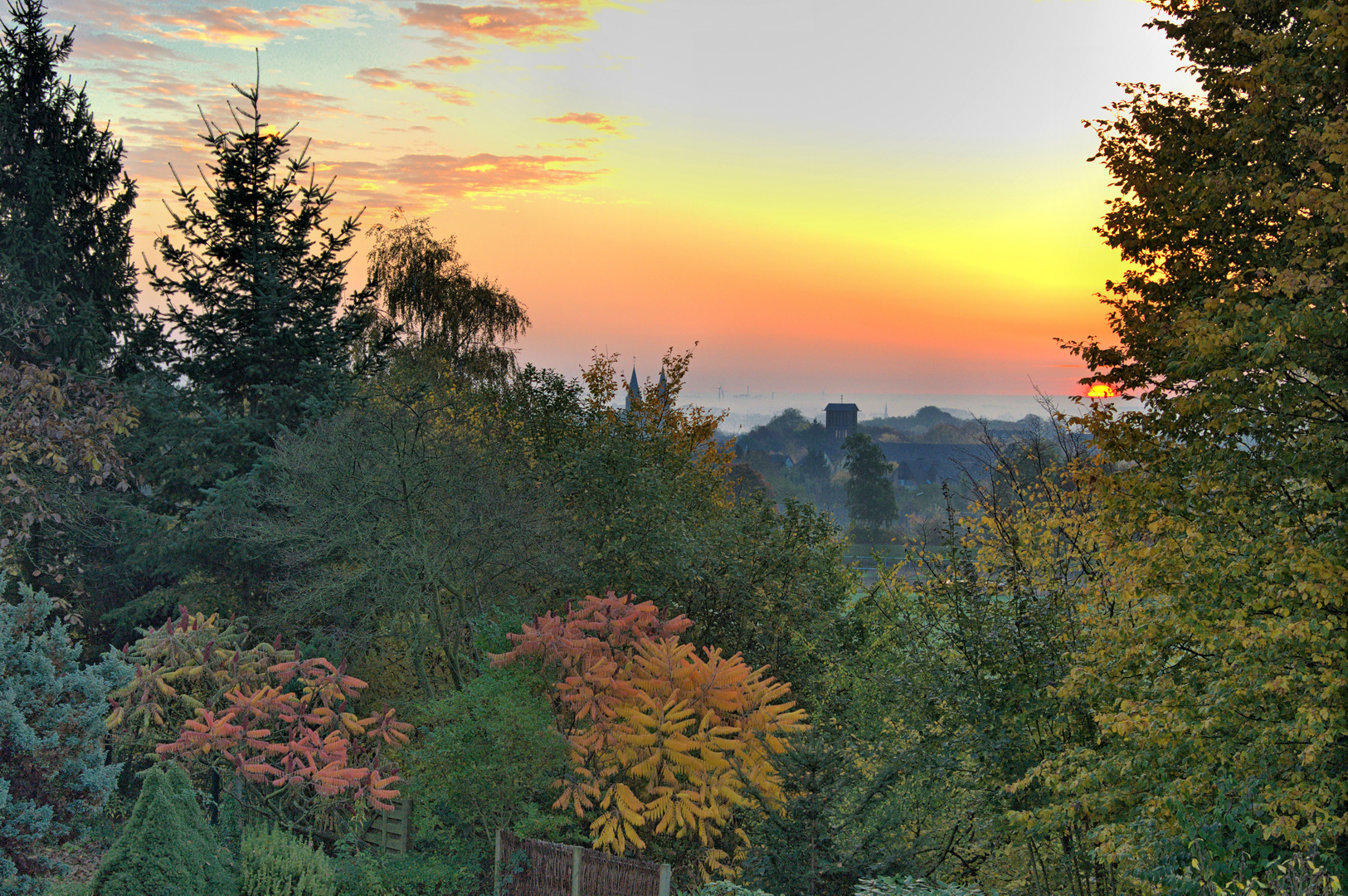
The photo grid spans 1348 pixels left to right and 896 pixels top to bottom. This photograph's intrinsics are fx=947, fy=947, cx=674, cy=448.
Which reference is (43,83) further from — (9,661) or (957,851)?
(957,851)

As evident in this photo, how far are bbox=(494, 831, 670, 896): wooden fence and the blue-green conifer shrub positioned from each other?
513 centimetres

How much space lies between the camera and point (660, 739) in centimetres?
1291

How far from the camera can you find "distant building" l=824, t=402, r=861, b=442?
6786 inches

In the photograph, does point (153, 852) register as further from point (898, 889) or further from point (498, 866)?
point (898, 889)

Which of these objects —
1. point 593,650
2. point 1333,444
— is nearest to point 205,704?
point 593,650

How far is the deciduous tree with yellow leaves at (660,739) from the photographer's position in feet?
41.4

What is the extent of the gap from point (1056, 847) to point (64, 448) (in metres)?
17.1

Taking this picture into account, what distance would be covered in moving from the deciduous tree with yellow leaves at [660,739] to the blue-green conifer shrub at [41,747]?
5.20 meters

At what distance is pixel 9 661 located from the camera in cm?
1109

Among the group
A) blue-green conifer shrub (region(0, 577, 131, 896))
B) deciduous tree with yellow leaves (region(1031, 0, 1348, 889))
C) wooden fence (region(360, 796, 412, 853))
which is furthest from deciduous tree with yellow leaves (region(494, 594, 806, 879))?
blue-green conifer shrub (region(0, 577, 131, 896))

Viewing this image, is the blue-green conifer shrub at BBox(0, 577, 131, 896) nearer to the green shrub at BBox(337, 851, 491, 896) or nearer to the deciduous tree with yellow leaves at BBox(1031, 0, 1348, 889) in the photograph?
the green shrub at BBox(337, 851, 491, 896)

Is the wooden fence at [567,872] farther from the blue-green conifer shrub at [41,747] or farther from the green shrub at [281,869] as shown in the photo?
the blue-green conifer shrub at [41,747]

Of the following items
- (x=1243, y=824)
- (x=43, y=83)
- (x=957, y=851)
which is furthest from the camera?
(x=43, y=83)

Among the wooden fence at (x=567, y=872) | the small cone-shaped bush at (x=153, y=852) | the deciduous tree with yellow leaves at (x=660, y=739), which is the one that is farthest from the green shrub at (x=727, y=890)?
the small cone-shaped bush at (x=153, y=852)
